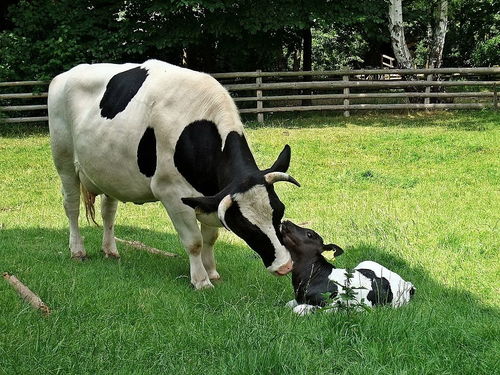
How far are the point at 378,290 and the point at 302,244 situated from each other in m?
0.74

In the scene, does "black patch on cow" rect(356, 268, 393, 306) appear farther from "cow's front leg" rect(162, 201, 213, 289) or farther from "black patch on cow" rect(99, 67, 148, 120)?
"black patch on cow" rect(99, 67, 148, 120)

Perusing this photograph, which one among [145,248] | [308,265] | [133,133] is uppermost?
[133,133]

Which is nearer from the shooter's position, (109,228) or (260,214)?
(260,214)

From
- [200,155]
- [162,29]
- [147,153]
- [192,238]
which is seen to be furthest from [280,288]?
[162,29]

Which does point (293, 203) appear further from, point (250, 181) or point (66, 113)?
point (250, 181)

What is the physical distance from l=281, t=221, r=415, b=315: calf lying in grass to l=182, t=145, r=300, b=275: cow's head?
0.20 metres

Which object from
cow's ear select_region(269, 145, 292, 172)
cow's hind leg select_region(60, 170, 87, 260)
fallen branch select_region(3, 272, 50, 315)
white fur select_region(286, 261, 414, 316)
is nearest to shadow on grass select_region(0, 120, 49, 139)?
cow's hind leg select_region(60, 170, 87, 260)

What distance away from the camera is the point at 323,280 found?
5.56 metres

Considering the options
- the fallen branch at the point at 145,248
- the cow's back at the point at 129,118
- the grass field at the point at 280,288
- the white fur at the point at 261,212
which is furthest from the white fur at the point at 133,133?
the white fur at the point at 261,212

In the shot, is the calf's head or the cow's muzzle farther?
the calf's head

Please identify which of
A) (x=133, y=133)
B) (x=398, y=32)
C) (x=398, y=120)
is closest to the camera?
(x=133, y=133)

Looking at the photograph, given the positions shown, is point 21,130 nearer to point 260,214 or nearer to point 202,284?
point 202,284

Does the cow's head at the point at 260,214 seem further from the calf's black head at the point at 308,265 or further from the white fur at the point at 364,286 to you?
the white fur at the point at 364,286

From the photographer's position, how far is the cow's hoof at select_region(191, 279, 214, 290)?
6.46 meters
